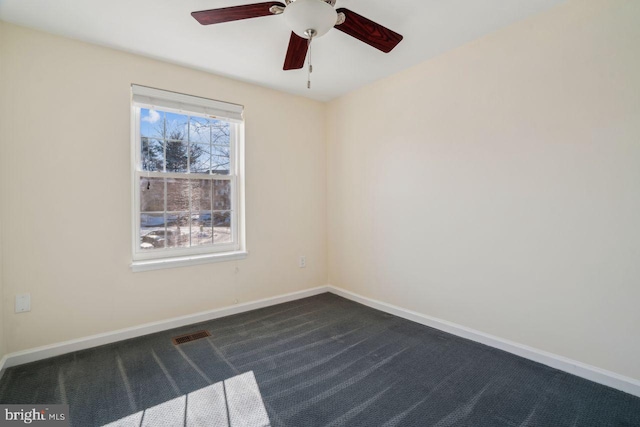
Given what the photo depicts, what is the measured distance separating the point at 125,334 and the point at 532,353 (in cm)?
322

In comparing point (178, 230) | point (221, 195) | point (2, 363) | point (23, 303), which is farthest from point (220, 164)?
point (2, 363)

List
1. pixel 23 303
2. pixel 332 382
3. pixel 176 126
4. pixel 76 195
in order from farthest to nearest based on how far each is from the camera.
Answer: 1. pixel 176 126
2. pixel 76 195
3. pixel 23 303
4. pixel 332 382

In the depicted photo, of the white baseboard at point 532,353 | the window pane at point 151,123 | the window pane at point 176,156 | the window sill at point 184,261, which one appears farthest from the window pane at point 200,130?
the white baseboard at point 532,353

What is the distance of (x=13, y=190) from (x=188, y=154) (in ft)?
4.17

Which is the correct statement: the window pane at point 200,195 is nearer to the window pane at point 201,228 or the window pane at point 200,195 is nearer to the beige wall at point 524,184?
the window pane at point 201,228

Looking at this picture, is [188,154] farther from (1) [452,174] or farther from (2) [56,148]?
(1) [452,174]

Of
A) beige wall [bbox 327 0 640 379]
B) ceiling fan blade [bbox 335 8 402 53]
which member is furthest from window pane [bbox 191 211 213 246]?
ceiling fan blade [bbox 335 8 402 53]

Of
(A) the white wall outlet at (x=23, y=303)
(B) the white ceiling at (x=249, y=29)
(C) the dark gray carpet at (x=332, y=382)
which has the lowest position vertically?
(C) the dark gray carpet at (x=332, y=382)

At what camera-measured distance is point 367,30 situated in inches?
70.2

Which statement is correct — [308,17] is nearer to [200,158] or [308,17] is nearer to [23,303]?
[200,158]

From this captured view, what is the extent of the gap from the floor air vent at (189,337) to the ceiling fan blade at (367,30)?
2.60 m

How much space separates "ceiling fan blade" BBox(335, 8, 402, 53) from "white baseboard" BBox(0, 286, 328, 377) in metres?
2.71

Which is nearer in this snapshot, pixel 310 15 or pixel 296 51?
pixel 310 15

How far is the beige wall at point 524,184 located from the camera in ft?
6.03
